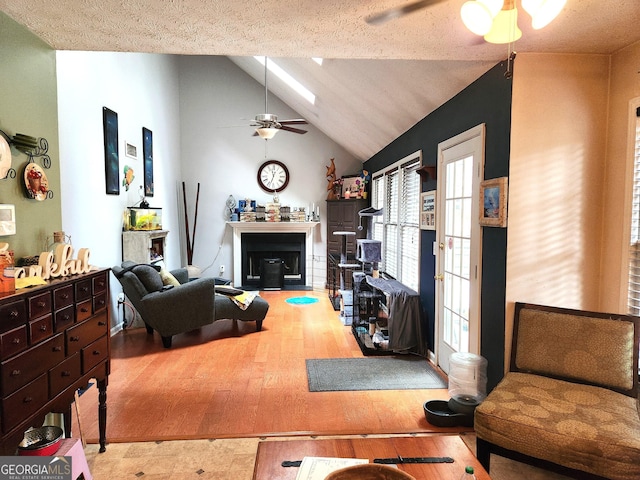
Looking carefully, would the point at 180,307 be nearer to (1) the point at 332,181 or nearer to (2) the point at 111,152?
(2) the point at 111,152

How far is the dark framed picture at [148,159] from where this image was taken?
5.98 m

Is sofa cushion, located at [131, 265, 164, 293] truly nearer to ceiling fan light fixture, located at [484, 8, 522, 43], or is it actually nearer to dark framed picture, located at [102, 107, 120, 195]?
dark framed picture, located at [102, 107, 120, 195]

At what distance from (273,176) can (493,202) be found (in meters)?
5.61

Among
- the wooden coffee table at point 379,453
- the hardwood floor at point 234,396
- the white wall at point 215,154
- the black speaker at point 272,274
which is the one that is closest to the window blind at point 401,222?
the hardwood floor at point 234,396

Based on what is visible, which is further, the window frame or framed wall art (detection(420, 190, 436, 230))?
the window frame

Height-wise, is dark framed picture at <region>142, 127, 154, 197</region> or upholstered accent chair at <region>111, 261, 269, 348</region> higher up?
dark framed picture at <region>142, 127, 154, 197</region>

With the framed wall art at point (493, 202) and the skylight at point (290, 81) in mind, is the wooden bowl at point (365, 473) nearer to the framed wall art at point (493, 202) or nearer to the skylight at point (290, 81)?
the framed wall art at point (493, 202)

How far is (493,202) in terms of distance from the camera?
104 inches

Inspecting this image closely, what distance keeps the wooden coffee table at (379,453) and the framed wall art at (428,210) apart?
2.42m

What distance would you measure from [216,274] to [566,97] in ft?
21.4

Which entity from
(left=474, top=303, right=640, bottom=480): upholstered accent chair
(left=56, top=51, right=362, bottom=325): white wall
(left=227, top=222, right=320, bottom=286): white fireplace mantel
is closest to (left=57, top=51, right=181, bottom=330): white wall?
(left=56, top=51, right=362, bottom=325): white wall

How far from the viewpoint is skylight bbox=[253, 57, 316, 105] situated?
5.99 m

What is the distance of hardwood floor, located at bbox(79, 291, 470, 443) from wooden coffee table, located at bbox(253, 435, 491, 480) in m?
1.05

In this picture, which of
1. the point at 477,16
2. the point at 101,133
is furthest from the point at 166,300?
the point at 477,16
